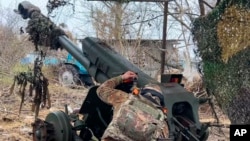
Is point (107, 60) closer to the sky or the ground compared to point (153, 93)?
closer to the sky

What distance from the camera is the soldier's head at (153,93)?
14.8ft

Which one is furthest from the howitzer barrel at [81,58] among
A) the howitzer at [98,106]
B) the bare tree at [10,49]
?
the bare tree at [10,49]

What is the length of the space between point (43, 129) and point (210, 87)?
296cm

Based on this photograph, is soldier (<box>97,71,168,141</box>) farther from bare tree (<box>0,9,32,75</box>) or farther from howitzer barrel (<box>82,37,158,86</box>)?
bare tree (<box>0,9,32,75</box>)

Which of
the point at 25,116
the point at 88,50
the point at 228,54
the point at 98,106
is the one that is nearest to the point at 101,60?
the point at 88,50

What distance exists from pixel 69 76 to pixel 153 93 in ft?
54.1

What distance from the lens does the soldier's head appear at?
14.8 feet

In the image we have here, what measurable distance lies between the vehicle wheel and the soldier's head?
15593mm

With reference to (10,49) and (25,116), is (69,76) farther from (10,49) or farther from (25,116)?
(25,116)

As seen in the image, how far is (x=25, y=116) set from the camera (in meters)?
11.2

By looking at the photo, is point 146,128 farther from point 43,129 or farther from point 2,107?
point 2,107

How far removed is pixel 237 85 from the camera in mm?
6531

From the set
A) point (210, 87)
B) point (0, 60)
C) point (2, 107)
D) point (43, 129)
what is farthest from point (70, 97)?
point (43, 129)

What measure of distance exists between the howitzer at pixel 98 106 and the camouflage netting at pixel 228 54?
1.64 metres
